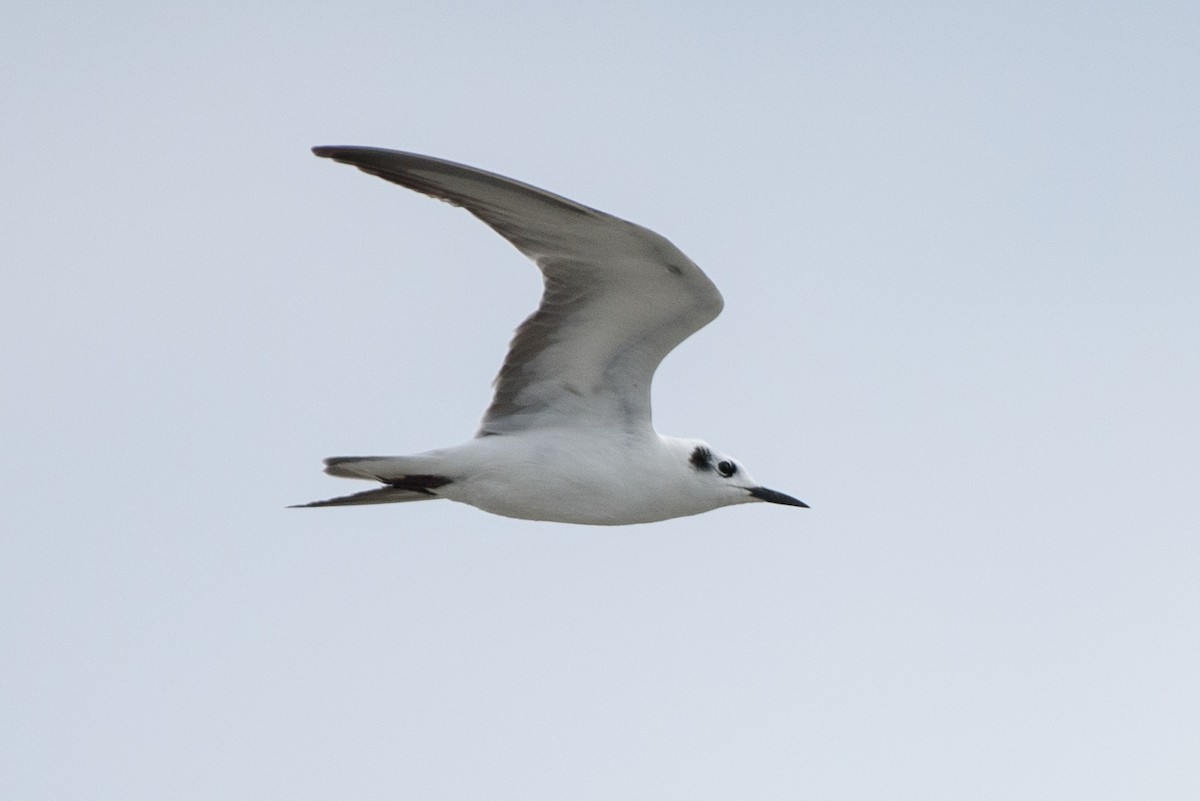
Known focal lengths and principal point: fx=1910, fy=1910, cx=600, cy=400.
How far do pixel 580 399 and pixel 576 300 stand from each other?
2.82 feet

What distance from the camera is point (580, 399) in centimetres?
1427

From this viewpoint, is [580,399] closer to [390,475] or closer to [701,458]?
[701,458]

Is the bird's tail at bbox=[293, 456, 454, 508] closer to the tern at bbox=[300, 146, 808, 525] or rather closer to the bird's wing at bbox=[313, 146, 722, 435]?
the tern at bbox=[300, 146, 808, 525]

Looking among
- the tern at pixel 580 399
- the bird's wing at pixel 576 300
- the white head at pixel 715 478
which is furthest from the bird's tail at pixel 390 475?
the white head at pixel 715 478

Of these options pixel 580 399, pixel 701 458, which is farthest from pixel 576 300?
pixel 701 458

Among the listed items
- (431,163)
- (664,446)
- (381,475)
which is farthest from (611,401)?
(431,163)

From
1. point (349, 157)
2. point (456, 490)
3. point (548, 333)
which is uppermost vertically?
point (349, 157)

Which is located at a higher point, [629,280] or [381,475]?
[629,280]

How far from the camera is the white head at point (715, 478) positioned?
14359mm

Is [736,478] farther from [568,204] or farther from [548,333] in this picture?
[568,204]

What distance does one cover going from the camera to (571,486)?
13773 millimetres

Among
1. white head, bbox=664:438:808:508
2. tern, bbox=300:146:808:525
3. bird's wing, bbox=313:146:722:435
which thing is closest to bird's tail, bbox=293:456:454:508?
tern, bbox=300:146:808:525

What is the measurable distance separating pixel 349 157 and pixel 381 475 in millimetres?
2492

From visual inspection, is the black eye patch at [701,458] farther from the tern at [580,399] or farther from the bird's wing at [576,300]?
the bird's wing at [576,300]
